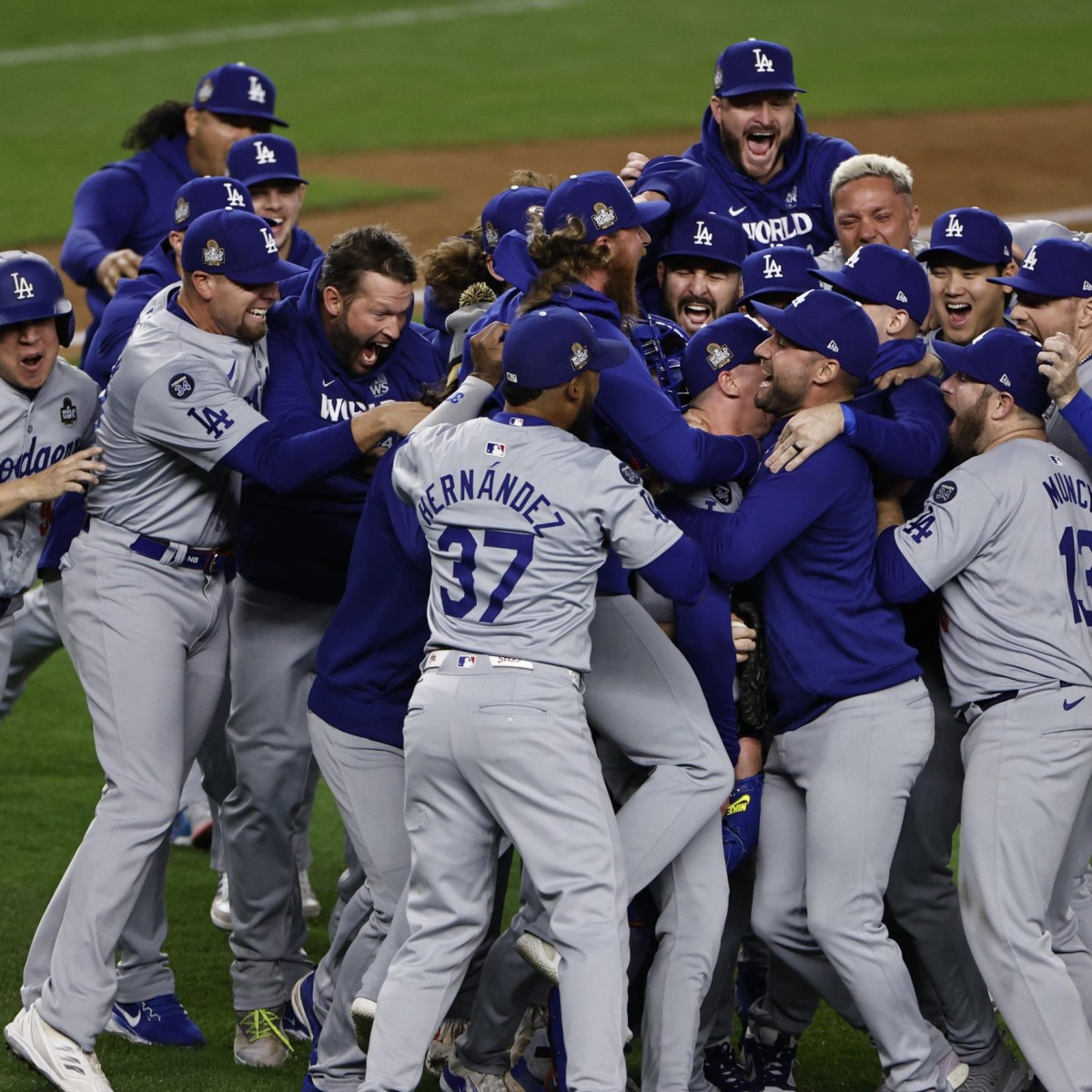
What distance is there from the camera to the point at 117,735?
4.85m

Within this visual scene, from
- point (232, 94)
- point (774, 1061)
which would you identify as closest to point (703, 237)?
point (774, 1061)

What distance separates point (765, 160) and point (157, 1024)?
139 inches

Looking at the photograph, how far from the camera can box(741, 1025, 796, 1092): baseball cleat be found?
15.9 ft

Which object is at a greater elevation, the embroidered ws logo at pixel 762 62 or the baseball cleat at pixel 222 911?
the embroidered ws logo at pixel 762 62

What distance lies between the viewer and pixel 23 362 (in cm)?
489

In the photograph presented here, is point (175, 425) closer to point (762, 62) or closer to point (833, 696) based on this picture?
point (833, 696)

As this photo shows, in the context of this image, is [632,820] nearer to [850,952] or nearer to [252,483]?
[850,952]

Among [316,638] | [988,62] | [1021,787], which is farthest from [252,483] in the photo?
[988,62]

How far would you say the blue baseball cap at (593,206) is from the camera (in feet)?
14.8

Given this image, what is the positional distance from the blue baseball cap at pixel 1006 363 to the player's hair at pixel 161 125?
12.5ft

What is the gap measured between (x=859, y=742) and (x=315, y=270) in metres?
2.04

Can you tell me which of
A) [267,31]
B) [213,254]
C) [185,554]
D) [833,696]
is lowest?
[833,696]

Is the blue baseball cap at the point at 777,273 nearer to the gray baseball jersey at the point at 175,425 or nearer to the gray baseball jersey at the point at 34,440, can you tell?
the gray baseball jersey at the point at 175,425

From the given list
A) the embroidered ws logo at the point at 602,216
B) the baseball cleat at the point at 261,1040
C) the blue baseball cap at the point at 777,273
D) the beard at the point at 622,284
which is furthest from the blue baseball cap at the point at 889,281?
the baseball cleat at the point at 261,1040
